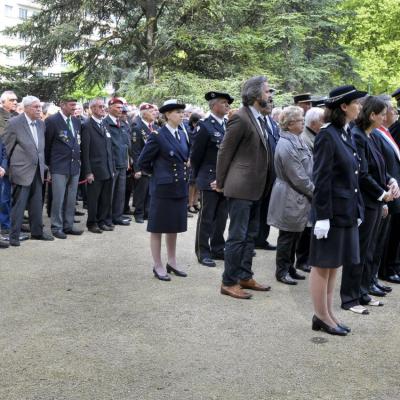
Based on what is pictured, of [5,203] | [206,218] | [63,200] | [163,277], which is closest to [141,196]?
[63,200]

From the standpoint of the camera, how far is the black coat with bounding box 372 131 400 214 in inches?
267

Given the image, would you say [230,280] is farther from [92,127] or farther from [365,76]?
[365,76]

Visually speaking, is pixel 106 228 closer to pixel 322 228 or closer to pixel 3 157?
pixel 3 157

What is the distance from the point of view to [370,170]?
6.36 m

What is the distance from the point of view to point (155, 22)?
860 inches

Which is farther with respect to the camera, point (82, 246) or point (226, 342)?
point (82, 246)

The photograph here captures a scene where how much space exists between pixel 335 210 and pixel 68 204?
220 inches

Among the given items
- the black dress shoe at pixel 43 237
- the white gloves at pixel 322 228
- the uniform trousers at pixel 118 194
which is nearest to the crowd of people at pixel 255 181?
the white gloves at pixel 322 228

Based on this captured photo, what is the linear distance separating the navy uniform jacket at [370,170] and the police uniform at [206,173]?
2349 millimetres

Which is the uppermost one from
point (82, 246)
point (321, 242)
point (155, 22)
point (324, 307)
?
point (155, 22)

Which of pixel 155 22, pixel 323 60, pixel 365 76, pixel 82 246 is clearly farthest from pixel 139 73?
pixel 82 246

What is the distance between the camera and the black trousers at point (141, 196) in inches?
449

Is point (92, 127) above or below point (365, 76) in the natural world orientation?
below

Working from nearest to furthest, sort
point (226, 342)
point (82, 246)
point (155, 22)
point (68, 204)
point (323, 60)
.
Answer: point (226, 342)
point (82, 246)
point (68, 204)
point (155, 22)
point (323, 60)
